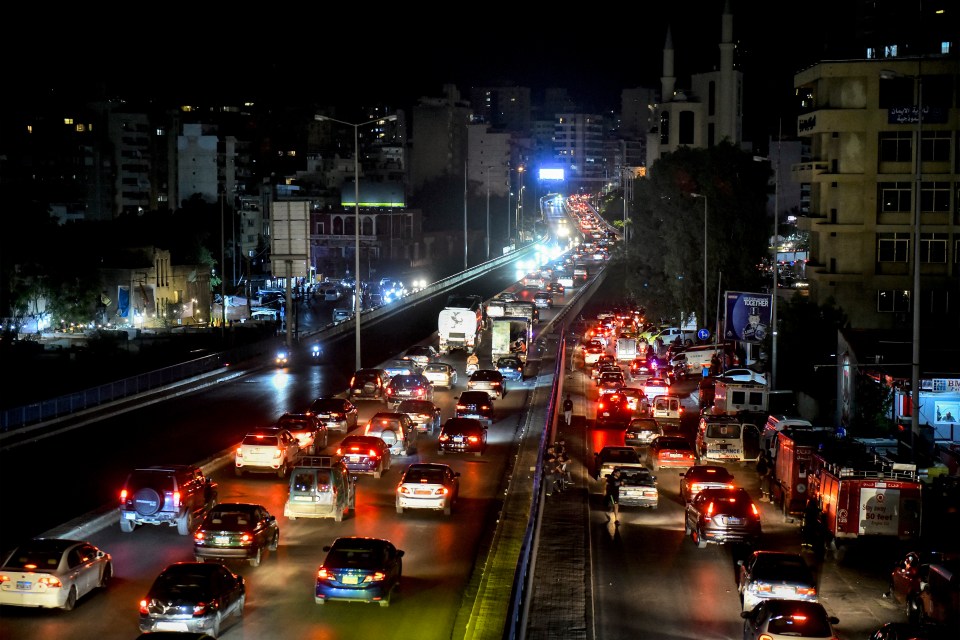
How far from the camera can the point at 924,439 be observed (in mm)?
34062

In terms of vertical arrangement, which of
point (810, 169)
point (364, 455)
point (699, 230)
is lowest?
point (364, 455)

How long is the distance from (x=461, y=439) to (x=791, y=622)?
19.5 metres

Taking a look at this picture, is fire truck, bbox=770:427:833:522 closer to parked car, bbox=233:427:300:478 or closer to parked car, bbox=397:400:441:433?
parked car, bbox=233:427:300:478

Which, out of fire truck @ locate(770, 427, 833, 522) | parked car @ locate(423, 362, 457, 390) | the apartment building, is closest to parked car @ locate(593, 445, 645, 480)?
fire truck @ locate(770, 427, 833, 522)

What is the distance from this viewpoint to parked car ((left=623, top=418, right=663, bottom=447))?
3847 cm

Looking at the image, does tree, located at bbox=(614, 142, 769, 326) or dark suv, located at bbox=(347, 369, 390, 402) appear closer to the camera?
dark suv, located at bbox=(347, 369, 390, 402)

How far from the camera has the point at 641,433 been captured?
127 ft

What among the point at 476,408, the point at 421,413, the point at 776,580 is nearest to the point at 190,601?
the point at 776,580

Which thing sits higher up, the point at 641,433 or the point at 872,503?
the point at 872,503

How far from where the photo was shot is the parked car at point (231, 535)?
21922 millimetres

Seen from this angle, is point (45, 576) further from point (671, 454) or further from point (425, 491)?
point (671, 454)

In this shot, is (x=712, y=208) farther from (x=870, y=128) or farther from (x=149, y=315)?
(x=149, y=315)

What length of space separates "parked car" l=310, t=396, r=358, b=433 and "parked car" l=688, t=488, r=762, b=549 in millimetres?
16462

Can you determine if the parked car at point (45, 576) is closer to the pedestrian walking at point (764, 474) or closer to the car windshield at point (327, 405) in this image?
the pedestrian walking at point (764, 474)
